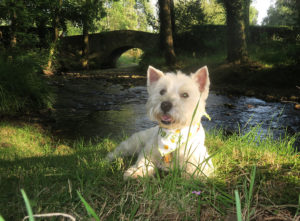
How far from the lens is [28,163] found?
360cm

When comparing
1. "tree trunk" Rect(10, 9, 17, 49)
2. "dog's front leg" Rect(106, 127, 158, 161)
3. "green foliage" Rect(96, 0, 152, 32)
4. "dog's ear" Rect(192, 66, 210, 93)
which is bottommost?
"dog's front leg" Rect(106, 127, 158, 161)

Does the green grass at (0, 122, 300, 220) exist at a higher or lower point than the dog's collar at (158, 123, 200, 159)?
lower

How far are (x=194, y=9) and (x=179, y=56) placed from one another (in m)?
6.99

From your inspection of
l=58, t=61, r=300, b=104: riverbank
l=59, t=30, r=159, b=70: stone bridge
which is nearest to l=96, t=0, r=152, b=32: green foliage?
l=59, t=30, r=159, b=70: stone bridge

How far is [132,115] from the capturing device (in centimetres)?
803

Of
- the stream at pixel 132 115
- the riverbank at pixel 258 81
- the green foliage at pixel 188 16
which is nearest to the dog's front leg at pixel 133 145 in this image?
the stream at pixel 132 115

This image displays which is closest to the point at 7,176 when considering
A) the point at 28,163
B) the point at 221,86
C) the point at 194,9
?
the point at 28,163

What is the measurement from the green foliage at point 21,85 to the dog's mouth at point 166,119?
4848mm

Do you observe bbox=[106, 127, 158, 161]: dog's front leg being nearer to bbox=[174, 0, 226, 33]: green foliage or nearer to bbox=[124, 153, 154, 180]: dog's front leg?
bbox=[124, 153, 154, 180]: dog's front leg

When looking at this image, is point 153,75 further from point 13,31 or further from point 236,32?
point 236,32

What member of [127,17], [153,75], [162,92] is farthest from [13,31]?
[127,17]

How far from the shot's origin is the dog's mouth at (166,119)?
286 cm

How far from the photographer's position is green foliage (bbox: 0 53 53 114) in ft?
20.6

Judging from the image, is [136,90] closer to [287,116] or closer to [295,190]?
[287,116]
